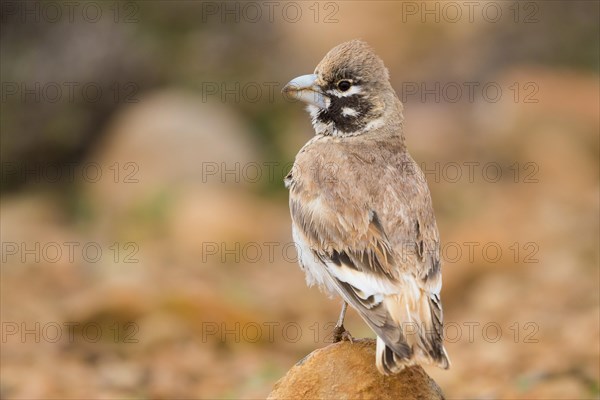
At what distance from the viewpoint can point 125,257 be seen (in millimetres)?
13680

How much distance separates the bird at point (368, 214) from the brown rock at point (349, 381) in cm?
30

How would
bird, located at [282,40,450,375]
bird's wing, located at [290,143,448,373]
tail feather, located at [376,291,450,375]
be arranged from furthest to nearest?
bird, located at [282,40,450,375] < bird's wing, located at [290,143,448,373] < tail feather, located at [376,291,450,375]

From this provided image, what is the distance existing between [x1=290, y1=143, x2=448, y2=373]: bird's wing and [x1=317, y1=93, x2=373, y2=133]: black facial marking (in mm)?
721

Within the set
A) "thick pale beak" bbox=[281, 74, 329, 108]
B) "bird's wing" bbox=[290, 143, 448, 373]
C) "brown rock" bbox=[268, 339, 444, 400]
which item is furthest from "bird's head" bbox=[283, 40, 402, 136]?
"brown rock" bbox=[268, 339, 444, 400]

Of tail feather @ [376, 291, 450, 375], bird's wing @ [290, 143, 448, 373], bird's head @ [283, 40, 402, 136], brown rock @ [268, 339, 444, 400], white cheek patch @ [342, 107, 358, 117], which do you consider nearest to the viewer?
tail feather @ [376, 291, 450, 375]

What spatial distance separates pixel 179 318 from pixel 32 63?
705 centimetres

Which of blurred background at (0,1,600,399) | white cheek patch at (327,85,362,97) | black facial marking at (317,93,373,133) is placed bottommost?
blurred background at (0,1,600,399)

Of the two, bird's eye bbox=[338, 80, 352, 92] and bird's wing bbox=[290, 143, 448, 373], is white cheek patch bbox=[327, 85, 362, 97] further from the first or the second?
bird's wing bbox=[290, 143, 448, 373]

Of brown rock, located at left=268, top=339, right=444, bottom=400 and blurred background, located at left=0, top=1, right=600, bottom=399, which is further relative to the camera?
blurred background, located at left=0, top=1, right=600, bottom=399

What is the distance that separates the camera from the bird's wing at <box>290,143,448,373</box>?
6.34 m

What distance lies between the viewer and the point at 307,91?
26.5 feet

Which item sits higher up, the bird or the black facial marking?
the black facial marking

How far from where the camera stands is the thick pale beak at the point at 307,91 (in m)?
8.06

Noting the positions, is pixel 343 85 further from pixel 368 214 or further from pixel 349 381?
pixel 349 381
